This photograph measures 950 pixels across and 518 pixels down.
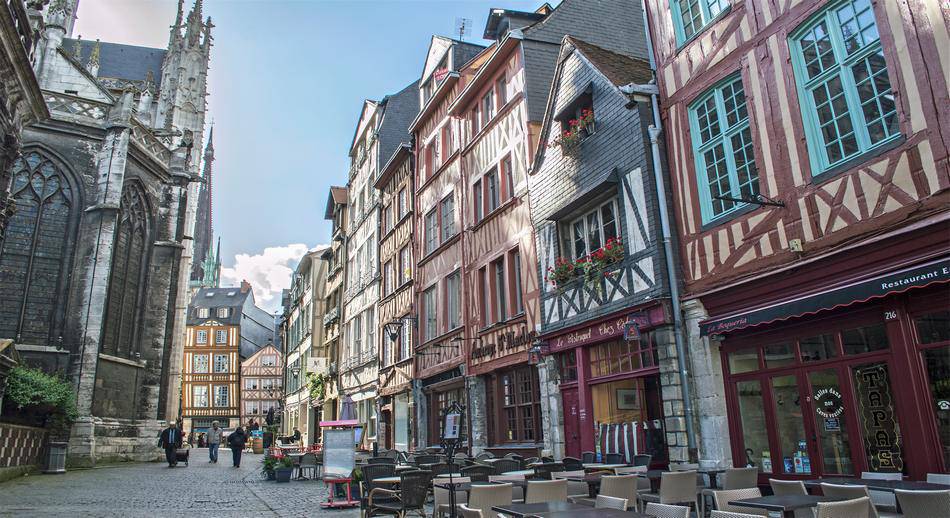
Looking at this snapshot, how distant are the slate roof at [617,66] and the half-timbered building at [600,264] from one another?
3cm

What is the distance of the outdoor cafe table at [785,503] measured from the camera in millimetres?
4480

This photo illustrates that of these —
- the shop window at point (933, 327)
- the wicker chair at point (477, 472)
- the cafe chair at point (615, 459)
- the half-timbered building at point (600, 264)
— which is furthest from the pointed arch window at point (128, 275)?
the shop window at point (933, 327)

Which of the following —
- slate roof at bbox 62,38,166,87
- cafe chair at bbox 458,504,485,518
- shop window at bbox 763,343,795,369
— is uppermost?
slate roof at bbox 62,38,166,87

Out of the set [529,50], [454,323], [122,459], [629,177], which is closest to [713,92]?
[629,177]

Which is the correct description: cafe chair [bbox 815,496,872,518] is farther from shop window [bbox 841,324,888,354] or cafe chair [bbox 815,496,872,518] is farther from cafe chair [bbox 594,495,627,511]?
shop window [bbox 841,324,888,354]

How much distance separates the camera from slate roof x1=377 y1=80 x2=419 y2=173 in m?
26.2

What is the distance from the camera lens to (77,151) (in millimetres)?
23078

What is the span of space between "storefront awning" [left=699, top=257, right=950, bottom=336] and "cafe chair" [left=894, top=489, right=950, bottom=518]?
2.46 metres

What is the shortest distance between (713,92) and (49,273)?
71.4ft

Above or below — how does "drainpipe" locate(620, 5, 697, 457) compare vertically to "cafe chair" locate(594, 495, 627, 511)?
above

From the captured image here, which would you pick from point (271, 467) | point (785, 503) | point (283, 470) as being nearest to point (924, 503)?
point (785, 503)

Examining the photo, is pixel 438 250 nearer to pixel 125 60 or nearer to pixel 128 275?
pixel 128 275

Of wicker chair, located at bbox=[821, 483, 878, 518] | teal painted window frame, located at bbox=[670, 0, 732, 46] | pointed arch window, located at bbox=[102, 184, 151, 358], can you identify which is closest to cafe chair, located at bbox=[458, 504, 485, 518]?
wicker chair, located at bbox=[821, 483, 878, 518]

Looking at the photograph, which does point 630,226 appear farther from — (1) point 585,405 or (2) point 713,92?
(1) point 585,405
